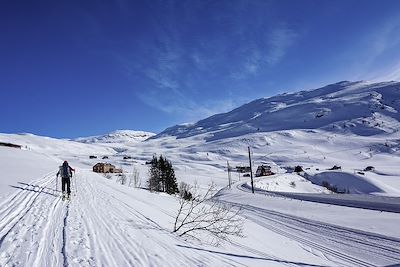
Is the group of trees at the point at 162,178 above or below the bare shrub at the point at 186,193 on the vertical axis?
above

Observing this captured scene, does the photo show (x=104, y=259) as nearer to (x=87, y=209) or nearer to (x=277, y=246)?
(x=87, y=209)

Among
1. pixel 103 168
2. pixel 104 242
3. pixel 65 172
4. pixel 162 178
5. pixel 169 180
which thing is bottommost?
pixel 104 242

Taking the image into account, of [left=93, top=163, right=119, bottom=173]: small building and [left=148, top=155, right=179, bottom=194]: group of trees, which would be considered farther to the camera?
[left=93, top=163, right=119, bottom=173]: small building

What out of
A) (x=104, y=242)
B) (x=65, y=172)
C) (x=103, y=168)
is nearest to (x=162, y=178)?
(x=103, y=168)

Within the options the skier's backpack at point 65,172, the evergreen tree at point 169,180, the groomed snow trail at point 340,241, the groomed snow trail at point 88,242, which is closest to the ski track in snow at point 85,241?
the groomed snow trail at point 88,242

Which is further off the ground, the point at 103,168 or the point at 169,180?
the point at 103,168

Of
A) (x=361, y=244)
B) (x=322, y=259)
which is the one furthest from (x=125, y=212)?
(x=361, y=244)

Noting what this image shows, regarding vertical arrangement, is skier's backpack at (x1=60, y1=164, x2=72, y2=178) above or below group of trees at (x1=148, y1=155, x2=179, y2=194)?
below

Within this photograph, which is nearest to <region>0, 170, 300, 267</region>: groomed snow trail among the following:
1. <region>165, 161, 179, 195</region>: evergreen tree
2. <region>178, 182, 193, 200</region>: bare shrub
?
<region>178, 182, 193, 200</region>: bare shrub

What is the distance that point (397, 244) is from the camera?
661 inches

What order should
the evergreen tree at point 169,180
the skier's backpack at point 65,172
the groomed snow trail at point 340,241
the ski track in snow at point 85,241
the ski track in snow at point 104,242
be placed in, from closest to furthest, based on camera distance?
the ski track in snow at point 85,241 → the ski track in snow at point 104,242 → the groomed snow trail at point 340,241 → the skier's backpack at point 65,172 → the evergreen tree at point 169,180

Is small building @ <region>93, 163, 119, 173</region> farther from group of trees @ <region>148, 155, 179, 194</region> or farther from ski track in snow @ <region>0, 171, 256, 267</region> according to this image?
ski track in snow @ <region>0, 171, 256, 267</region>

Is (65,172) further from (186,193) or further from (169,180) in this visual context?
(169,180)

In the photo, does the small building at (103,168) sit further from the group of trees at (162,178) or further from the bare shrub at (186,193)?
the bare shrub at (186,193)
